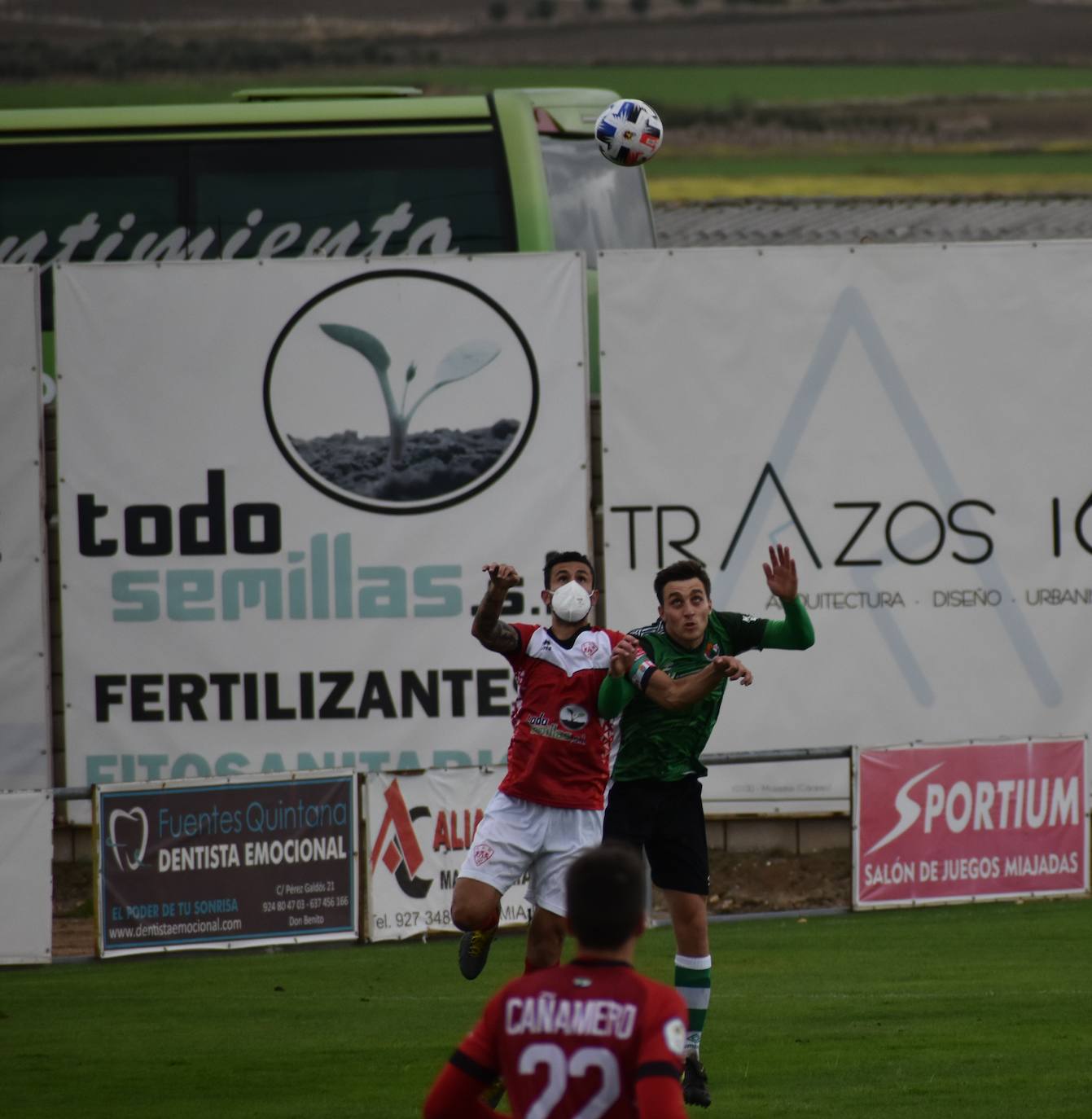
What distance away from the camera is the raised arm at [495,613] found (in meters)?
8.15

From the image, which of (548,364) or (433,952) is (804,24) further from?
(433,952)

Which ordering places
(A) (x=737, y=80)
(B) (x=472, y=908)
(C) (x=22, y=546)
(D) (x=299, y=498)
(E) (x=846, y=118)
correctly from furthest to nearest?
1. (A) (x=737, y=80)
2. (E) (x=846, y=118)
3. (D) (x=299, y=498)
4. (C) (x=22, y=546)
5. (B) (x=472, y=908)

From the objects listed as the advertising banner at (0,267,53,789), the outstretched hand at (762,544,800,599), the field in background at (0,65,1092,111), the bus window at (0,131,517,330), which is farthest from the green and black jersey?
the field in background at (0,65,1092,111)

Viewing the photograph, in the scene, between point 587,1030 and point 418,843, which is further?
point 418,843

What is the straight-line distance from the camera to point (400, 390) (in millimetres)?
14555

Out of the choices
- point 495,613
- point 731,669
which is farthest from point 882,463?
point 731,669

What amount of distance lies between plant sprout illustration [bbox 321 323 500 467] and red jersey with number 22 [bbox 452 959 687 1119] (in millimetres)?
10421

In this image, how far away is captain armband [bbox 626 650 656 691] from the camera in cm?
795

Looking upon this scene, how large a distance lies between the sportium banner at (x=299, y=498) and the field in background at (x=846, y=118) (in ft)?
90.8

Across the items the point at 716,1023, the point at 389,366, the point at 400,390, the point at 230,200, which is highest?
the point at 230,200

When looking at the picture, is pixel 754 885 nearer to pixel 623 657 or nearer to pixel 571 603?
pixel 571 603

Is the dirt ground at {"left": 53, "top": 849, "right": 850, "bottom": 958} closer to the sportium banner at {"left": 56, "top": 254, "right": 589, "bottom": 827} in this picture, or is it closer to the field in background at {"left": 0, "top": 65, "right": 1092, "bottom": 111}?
the sportium banner at {"left": 56, "top": 254, "right": 589, "bottom": 827}

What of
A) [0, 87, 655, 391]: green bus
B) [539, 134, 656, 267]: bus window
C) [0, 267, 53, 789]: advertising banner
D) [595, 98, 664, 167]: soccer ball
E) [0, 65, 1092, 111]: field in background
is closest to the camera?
[595, 98, 664, 167]: soccer ball

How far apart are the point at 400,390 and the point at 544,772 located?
6658 mm
